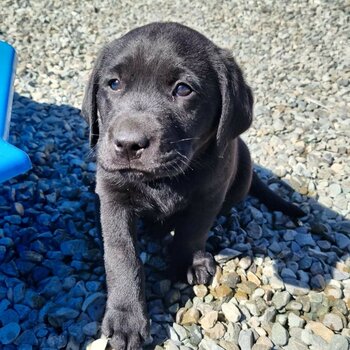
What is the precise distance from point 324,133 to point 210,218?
2.18 m

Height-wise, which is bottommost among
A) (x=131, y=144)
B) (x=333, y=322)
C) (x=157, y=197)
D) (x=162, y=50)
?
(x=333, y=322)

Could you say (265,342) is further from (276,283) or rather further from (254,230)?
(254,230)

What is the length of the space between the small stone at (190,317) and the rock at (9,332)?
2.90 ft

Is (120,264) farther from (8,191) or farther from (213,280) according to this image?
(8,191)

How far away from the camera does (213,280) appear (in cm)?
305

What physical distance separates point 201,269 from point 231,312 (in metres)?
0.32

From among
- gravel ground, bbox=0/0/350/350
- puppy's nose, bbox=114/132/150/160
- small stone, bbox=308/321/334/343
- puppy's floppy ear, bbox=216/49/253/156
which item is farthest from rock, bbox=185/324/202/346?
puppy's nose, bbox=114/132/150/160

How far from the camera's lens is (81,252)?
3111 millimetres

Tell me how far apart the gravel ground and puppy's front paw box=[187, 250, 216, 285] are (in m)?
0.06

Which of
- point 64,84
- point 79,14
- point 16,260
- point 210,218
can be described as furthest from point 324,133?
point 79,14

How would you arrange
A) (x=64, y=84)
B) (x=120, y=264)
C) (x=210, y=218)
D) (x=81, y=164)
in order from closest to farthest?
(x=120, y=264), (x=210, y=218), (x=81, y=164), (x=64, y=84)

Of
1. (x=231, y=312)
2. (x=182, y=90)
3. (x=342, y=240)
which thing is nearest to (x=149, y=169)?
(x=182, y=90)

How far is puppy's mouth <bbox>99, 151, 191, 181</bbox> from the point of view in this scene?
2320 millimetres

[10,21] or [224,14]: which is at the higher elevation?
[224,14]
